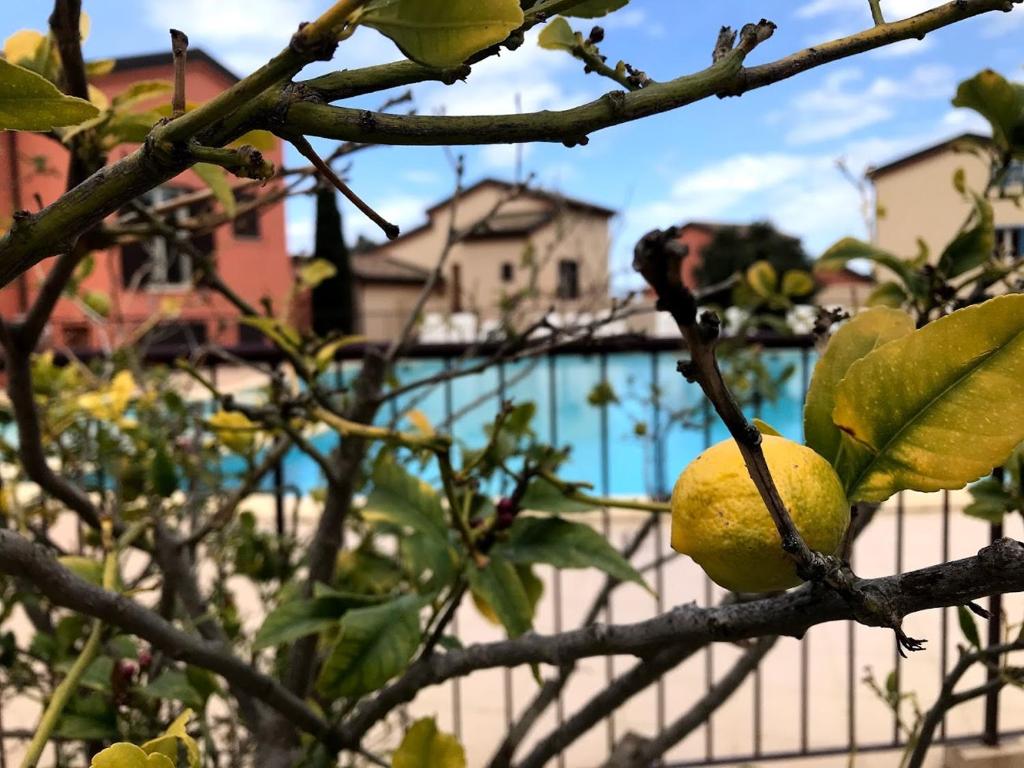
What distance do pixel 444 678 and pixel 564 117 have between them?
53 centimetres

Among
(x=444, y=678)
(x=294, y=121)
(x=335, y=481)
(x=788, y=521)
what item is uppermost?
(x=294, y=121)

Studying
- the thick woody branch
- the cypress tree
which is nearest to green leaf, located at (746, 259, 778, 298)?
the thick woody branch

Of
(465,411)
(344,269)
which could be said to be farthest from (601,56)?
(344,269)

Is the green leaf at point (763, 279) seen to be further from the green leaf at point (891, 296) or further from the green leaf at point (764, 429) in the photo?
the green leaf at point (764, 429)

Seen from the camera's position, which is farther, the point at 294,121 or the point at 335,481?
the point at 335,481

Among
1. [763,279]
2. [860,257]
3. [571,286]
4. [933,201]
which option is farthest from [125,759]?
[571,286]

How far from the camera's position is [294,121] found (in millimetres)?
283

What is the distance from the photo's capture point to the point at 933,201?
5.49 ft

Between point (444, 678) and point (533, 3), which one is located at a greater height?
point (533, 3)

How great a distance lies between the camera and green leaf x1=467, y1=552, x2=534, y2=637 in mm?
708

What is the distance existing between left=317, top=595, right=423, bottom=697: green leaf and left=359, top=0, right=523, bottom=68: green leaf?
526 millimetres

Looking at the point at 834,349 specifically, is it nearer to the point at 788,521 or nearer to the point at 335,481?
the point at 788,521

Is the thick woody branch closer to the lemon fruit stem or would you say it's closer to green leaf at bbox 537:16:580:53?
the lemon fruit stem

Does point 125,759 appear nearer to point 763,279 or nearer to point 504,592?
point 504,592
